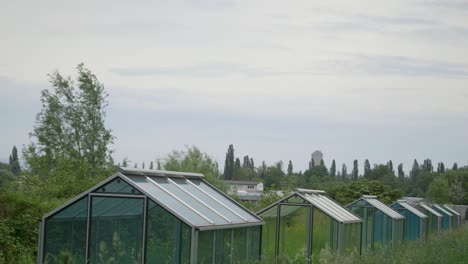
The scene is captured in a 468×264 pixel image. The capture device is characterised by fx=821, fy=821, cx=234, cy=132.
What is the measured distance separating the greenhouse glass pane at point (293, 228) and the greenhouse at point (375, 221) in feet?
20.7

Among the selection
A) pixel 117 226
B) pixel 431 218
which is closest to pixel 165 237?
pixel 117 226

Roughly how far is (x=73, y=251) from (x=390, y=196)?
46.3m

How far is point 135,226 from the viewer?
1411 centimetres

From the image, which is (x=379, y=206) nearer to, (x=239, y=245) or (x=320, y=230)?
(x=320, y=230)

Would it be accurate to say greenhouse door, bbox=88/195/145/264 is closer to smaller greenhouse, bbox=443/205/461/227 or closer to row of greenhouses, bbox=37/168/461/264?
row of greenhouses, bbox=37/168/461/264

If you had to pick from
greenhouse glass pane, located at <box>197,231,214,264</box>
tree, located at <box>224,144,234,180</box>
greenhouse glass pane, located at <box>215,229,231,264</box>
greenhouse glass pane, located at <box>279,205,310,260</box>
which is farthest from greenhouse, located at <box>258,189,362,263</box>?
tree, located at <box>224,144,234,180</box>

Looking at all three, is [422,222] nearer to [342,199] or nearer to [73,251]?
[342,199]

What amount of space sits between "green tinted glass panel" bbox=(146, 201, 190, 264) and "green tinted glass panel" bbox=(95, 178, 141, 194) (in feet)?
1.55

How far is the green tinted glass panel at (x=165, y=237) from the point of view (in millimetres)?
13664

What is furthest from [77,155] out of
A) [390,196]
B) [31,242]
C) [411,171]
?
[411,171]

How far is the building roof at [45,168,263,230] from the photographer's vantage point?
14.1 m

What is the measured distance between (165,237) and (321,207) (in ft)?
29.7

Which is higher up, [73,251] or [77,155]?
[77,155]

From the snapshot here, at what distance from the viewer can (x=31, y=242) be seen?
1680 centimetres
